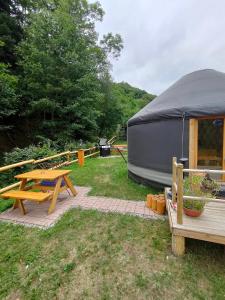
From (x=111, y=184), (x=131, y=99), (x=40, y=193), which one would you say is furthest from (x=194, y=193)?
(x=131, y=99)

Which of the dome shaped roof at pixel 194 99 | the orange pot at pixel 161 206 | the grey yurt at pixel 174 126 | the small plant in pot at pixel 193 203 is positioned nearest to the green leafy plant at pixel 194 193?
the small plant in pot at pixel 193 203

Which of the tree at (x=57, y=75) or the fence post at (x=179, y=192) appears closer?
the fence post at (x=179, y=192)

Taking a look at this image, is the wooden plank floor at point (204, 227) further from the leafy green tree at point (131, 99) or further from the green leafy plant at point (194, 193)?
the leafy green tree at point (131, 99)

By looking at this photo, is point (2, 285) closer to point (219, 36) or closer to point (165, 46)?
point (219, 36)

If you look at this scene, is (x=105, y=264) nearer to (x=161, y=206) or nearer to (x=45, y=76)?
(x=161, y=206)

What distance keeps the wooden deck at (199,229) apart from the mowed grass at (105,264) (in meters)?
0.21

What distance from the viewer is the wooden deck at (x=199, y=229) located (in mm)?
2041

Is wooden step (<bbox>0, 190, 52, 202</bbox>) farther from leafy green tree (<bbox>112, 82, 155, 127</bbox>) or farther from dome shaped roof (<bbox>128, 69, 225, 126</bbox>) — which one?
leafy green tree (<bbox>112, 82, 155, 127</bbox>)

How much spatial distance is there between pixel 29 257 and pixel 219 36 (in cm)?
1140

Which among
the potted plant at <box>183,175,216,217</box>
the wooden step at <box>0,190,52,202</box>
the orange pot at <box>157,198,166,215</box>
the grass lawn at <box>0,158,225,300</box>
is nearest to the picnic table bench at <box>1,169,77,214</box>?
the wooden step at <box>0,190,52,202</box>

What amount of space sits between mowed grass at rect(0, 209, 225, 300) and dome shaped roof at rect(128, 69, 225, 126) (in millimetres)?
2275

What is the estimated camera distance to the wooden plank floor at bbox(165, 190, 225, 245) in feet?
6.68

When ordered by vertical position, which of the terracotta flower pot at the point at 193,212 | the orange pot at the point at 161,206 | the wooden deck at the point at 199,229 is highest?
the terracotta flower pot at the point at 193,212

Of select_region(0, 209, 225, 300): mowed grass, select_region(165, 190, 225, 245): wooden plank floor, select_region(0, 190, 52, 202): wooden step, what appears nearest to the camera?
select_region(0, 209, 225, 300): mowed grass
